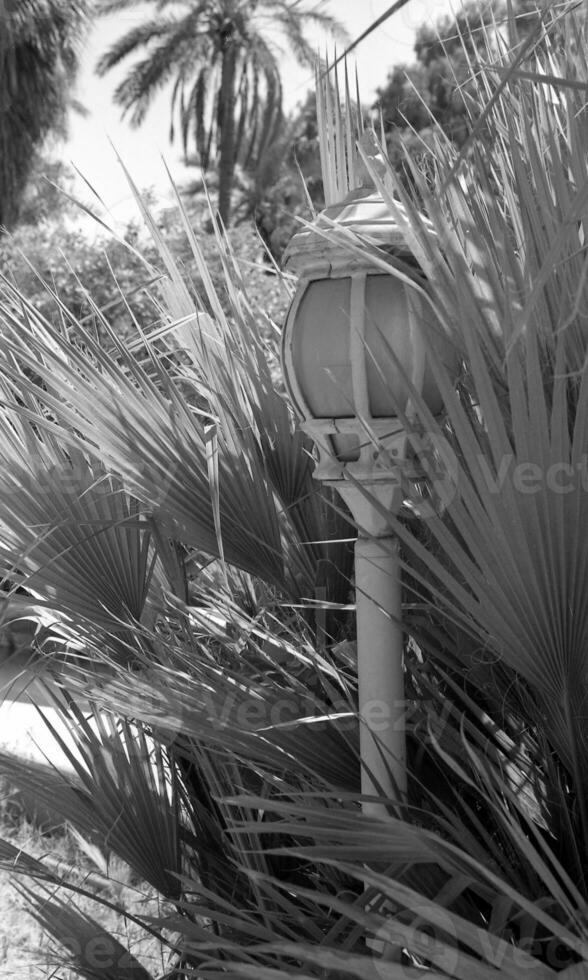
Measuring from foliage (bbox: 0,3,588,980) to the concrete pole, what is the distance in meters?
0.05

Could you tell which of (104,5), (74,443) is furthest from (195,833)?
(104,5)

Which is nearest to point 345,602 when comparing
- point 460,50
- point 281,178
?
point 460,50

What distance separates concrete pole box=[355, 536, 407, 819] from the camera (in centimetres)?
117

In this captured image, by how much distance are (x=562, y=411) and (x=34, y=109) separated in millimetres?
14291

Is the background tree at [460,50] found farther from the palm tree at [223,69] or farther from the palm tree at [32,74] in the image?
the palm tree at [223,69]

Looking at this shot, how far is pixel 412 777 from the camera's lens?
1.20m

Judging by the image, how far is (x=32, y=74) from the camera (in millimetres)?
13258

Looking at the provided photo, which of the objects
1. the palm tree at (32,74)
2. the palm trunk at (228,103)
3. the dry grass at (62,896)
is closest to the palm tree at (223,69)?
the palm trunk at (228,103)

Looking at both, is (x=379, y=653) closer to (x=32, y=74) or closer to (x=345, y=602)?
(x=345, y=602)

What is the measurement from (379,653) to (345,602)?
0.39m

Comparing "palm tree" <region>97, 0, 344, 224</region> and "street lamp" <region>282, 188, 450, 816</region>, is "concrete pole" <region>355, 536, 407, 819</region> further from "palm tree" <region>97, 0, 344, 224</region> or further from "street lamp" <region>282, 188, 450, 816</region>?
"palm tree" <region>97, 0, 344, 224</region>

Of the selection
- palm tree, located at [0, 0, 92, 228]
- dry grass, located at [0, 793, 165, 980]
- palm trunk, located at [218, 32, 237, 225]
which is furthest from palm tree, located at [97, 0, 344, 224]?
dry grass, located at [0, 793, 165, 980]

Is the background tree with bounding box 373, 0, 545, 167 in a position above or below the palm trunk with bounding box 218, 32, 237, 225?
below

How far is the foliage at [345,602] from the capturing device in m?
0.90
